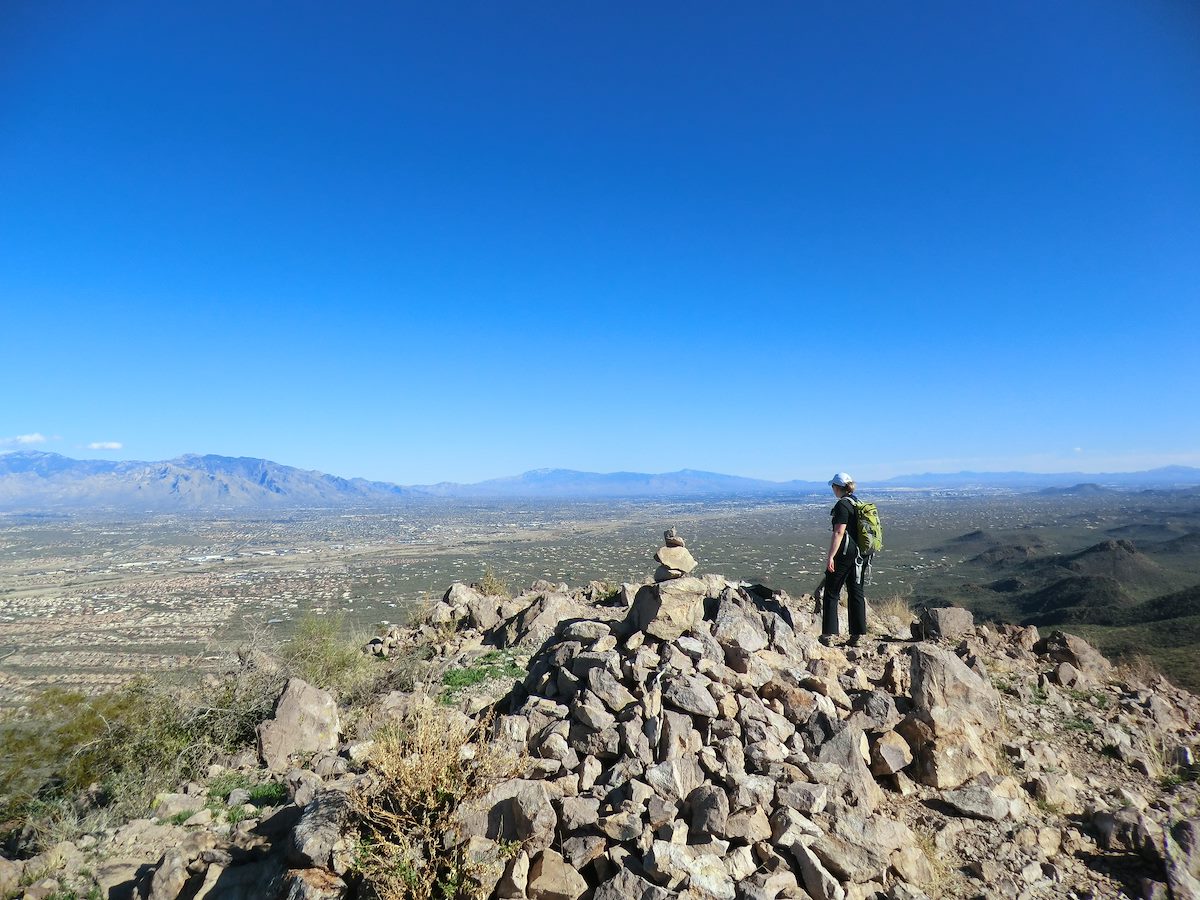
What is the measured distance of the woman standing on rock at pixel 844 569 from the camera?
9711 millimetres

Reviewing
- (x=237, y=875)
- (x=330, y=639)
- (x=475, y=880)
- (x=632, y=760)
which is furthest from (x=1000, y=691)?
(x=330, y=639)

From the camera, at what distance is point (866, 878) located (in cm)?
452

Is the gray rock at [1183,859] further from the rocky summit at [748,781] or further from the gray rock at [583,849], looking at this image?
the gray rock at [583,849]

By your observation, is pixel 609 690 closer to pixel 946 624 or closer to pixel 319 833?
pixel 319 833

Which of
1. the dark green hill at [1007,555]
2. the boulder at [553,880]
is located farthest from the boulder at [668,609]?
the dark green hill at [1007,555]

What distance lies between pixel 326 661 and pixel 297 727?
12.7 feet

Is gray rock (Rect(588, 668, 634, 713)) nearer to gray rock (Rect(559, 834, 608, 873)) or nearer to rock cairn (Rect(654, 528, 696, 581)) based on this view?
gray rock (Rect(559, 834, 608, 873))

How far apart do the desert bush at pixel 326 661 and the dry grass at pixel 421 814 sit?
6740 mm

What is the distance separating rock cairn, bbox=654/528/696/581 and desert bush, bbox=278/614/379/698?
236 inches

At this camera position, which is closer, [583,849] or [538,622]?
[583,849]

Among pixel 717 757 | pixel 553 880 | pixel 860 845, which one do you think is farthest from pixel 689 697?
pixel 553 880

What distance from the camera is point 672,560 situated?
36.0 feet

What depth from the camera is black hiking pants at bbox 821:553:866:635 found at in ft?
32.1

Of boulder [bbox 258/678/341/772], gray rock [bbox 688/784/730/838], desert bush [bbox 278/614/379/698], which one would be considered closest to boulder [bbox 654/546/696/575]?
gray rock [bbox 688/784/730/838]
